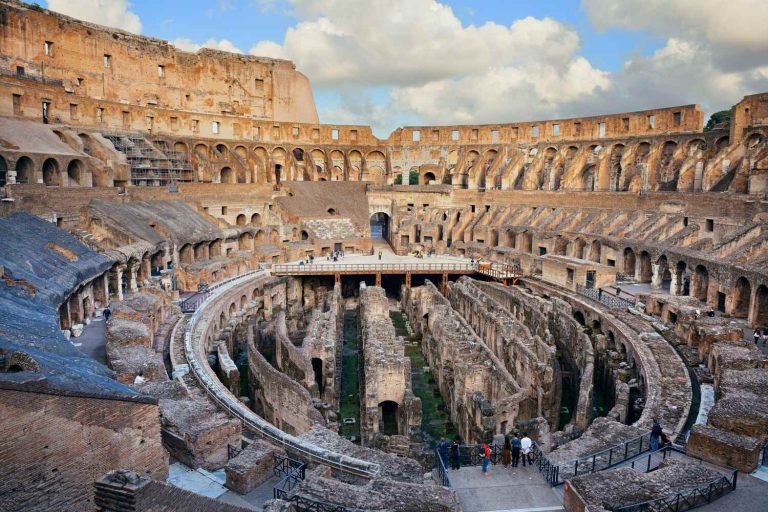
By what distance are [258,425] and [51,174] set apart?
27.4 meters

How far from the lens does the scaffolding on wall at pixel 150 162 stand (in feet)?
131

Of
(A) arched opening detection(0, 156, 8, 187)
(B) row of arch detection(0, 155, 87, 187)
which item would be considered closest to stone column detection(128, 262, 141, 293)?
(B) row of arch detection(0, 155, 87, 187)

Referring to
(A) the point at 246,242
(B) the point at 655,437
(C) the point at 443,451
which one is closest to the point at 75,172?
(A) the point at 246,242

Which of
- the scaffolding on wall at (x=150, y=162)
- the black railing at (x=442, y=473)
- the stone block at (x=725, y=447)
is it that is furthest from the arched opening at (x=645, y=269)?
the scaffolding on wall at (x=150, y=162)

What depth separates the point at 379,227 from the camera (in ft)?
216

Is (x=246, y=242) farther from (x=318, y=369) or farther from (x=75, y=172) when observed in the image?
(x=318, y=369)

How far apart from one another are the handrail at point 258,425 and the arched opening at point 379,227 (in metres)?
33.2

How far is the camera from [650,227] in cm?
3209

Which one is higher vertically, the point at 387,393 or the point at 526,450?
the point at 526,450

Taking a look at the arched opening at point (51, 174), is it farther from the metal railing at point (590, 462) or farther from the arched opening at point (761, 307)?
the arched opening at point (761, 307)

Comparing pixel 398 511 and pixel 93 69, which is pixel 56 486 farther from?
pixel 93 69

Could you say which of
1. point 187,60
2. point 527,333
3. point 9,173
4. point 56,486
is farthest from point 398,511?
point 187,60

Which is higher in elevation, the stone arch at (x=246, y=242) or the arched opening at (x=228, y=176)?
the arched opening at (x=228, y=176)

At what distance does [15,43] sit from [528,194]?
3919cm
